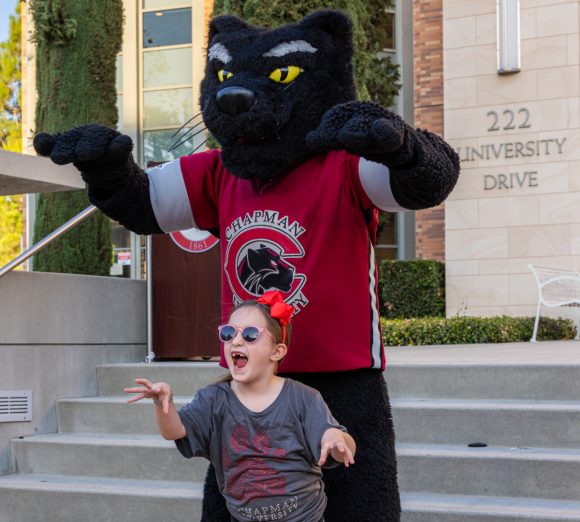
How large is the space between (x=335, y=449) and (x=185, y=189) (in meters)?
1.06

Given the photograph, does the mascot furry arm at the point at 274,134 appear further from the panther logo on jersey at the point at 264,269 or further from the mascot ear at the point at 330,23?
the panther logo on jersey at the point at 264,269

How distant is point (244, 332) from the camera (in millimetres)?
2535

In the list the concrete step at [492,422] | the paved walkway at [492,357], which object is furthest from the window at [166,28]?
the concrete step at [492,422]

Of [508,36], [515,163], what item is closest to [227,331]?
[515,163]

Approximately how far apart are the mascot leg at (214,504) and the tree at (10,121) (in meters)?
16.6

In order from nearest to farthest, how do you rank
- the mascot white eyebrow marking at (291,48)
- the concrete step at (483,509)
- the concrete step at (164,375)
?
the mascot white eyebrow marking at (291,48) < the concrete step at (483,509) < the concrete step at (164,375)

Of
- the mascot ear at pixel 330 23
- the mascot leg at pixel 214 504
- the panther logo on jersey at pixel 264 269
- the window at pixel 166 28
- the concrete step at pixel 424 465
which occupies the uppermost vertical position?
the window at pixel 166 28

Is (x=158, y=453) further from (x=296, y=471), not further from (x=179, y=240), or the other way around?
(x=296, y=471)

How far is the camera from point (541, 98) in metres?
12.1

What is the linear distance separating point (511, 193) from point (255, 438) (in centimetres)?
1001

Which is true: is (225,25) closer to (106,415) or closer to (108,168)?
(108,168)

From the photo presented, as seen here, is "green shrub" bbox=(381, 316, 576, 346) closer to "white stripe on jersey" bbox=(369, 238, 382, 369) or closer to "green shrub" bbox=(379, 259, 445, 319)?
"green shrub" bbox=(379, 259, 445, 319)

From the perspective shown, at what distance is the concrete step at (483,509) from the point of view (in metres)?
3.95

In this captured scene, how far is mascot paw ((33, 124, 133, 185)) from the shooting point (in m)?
2.62
